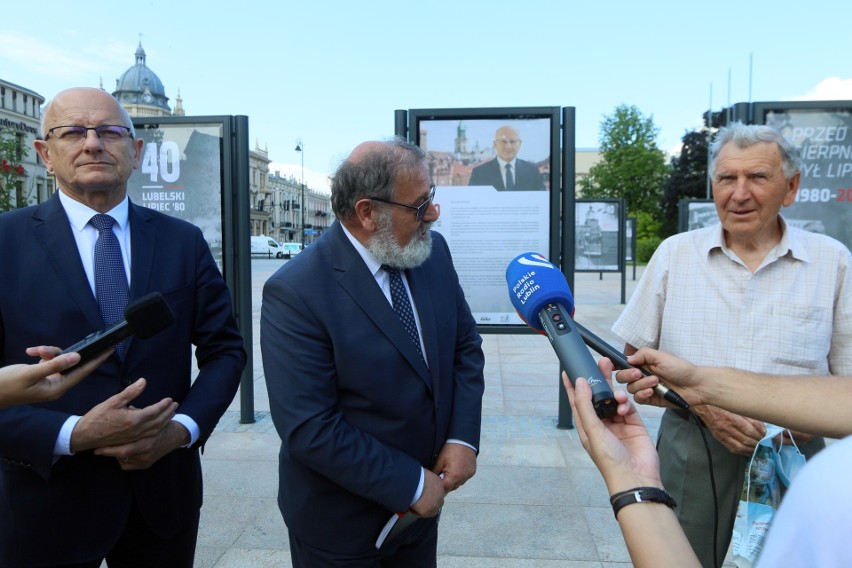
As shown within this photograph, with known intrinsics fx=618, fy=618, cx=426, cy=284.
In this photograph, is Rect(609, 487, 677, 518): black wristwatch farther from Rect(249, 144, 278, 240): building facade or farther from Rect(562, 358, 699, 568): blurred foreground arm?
Rect(249, 144, 278, 240): building facade

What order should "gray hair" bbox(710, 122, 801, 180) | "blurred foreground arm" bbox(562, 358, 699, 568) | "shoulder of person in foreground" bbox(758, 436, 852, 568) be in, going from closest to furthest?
"shoulder of person in foreground" bbox(758, 436, 852, 568), "blurred foreground arm" bbox(562, 358, 699, 568), "gray hair" bbox(710, 122, 801, 180)

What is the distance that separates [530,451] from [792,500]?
15.2 feet

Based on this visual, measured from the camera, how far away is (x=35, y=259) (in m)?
2.05

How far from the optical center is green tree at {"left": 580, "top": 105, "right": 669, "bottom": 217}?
53.4 m

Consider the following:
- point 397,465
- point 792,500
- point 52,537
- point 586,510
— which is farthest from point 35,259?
point 586,510

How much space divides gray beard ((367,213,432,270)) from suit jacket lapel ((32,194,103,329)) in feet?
3.10

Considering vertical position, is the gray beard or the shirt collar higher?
the shirt collar

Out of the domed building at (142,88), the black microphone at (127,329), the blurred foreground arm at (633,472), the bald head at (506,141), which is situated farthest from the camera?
the domed building at (142,88)

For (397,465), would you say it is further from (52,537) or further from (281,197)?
(281,197)

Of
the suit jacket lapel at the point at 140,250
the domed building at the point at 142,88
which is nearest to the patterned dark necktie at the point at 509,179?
Result: the suit jacket lapel at the point at 140,250

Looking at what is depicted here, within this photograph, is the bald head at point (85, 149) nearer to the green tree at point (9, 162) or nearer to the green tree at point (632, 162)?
the green tree at point (9, 162)

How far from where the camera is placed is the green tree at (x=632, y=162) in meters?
53.4

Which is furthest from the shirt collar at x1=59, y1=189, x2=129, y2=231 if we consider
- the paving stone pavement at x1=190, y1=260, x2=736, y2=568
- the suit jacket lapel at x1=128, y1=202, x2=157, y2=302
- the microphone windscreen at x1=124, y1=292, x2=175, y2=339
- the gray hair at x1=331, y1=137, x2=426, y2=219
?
the paving stone pavement at x1=190, y1=260, x2=736, y2=568

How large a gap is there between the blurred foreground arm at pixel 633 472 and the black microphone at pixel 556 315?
31mm
